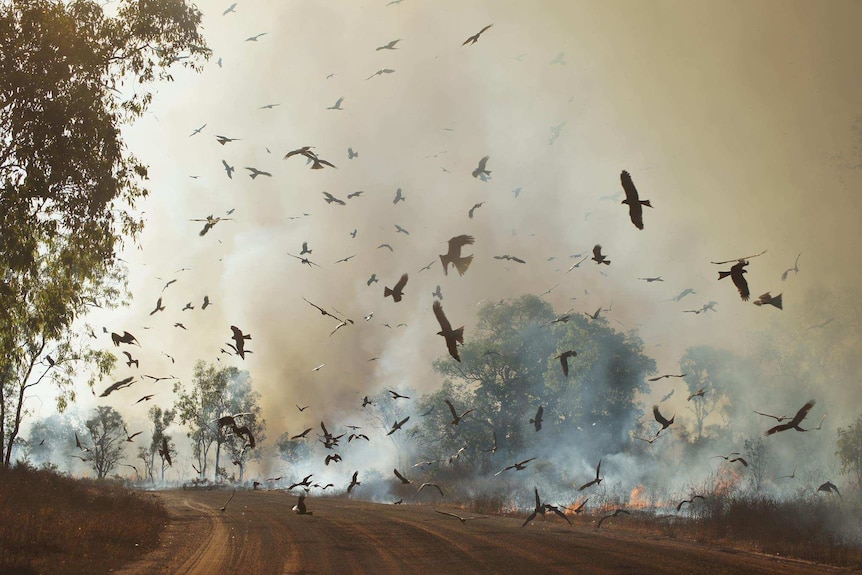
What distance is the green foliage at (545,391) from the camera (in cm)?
4953

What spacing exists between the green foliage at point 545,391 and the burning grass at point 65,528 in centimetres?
2779

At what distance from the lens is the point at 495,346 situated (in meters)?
52.3

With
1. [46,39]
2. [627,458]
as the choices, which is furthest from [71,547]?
[627,458]

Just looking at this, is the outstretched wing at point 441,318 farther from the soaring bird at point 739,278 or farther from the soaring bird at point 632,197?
the soaring bird at point 739,278

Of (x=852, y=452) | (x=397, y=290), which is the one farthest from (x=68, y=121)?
(x=852, y=452)

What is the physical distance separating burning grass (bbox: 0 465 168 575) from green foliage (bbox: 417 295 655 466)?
27.8m

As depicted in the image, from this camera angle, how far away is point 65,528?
56.5ft

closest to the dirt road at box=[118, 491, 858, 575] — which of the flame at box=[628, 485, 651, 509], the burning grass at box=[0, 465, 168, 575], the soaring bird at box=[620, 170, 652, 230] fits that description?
the burning grass at box=[0, 465, 168, 575]

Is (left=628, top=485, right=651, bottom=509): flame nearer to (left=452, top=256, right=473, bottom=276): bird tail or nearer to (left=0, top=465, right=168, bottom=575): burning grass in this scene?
(left=0, top=465, right=168, bottom=575): burning grass

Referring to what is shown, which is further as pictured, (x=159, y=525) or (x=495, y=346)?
(x=495, y=346)

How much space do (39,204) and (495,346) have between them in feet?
127

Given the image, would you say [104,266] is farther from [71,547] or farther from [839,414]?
[839,414]

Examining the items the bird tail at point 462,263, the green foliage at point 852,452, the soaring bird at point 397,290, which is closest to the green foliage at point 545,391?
the green foliage at point 852,452

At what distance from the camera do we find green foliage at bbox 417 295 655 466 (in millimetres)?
49531
